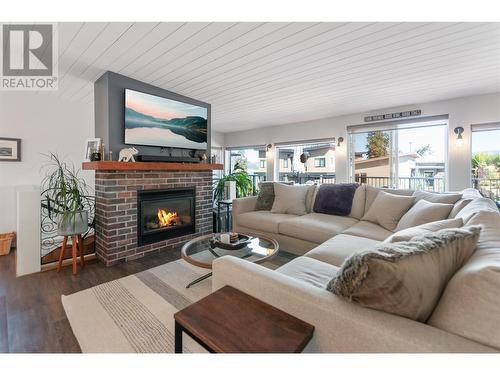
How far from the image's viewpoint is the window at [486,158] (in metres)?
3.34

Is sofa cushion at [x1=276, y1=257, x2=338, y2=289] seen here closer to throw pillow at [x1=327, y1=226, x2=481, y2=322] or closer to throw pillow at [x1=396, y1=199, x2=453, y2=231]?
throw pillow at [x1=327, y1=226, x2=481, y2=322]

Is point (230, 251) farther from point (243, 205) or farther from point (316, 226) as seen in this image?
point (243, 205)

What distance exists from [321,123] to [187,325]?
487 cm

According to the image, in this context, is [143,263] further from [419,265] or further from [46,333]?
[419,265]

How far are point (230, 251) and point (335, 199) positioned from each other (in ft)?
5.29

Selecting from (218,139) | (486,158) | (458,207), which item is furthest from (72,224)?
(486,158)

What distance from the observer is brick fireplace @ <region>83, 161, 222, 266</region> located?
2602 mm

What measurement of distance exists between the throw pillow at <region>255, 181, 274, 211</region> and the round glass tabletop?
3.33 ft

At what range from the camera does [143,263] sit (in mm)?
2648

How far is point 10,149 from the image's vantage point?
3.18 m

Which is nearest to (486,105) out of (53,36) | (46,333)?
(53,36)

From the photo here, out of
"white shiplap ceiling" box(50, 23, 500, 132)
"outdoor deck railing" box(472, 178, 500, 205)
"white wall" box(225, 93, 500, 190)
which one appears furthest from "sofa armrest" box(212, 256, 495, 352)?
"outdoor deck railing" box(472, 178, 500, 205)

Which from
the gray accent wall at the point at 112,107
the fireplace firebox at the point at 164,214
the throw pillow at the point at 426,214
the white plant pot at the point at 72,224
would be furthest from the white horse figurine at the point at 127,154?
the throw pillow at the point at 426,214

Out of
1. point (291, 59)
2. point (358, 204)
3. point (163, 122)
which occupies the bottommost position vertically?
point (358, 204)
